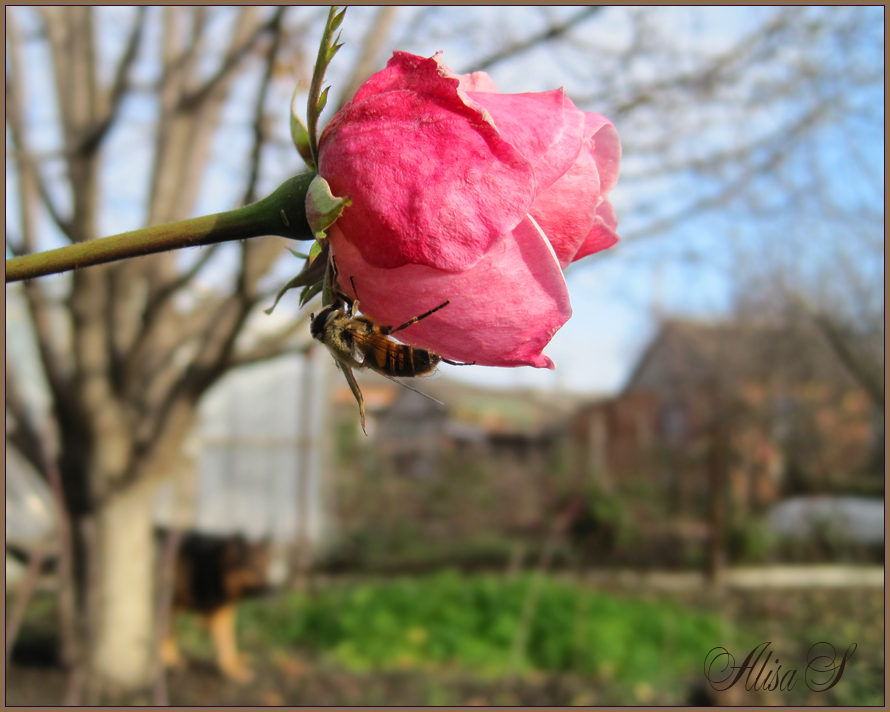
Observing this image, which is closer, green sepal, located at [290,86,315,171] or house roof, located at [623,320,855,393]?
green sepal, located at [290,86,315,171]

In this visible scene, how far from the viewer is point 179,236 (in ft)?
1.80

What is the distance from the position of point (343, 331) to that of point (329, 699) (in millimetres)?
4989

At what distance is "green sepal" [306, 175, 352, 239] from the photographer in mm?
589

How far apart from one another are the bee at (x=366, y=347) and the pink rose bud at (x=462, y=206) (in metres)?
0.17

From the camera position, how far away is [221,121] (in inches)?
177

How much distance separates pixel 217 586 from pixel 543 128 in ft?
18.8

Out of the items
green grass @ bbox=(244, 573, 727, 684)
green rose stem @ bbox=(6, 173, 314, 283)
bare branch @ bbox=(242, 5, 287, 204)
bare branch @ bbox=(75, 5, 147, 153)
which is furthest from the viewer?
green grass @ bbox=(244, 573, 727, 684)

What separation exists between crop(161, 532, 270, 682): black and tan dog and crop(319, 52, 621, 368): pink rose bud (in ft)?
18.2

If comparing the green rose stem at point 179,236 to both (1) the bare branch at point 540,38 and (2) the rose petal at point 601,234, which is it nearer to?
(2) the rose petal at point 601,234

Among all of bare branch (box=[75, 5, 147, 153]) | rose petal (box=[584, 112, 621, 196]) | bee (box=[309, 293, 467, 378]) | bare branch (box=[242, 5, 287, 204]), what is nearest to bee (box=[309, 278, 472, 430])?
bee (box=[309, 293, 467, 378])

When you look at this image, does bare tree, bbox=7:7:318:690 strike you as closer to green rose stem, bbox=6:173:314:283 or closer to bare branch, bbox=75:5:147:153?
bare branch, bbox=75:5:147:153

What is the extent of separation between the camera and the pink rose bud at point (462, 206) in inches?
22.7

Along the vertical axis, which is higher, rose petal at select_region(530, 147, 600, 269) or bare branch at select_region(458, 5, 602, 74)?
bare branch at select_region(458, 5, 602, 74)

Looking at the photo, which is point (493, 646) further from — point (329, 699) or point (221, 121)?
point (221, 121)
